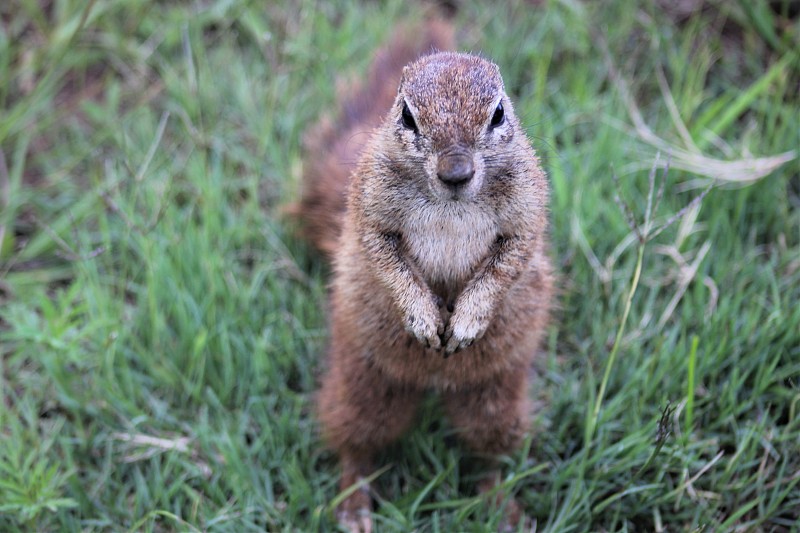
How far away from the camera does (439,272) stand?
2.87m

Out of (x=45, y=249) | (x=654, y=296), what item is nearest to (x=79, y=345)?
(x=45, y=249)

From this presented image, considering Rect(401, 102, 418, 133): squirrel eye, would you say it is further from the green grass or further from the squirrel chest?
the green grass

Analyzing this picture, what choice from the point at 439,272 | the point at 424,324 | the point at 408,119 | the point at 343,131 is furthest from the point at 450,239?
the point at 343,131

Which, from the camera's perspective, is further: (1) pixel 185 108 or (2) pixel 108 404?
(1) pixel 185 108

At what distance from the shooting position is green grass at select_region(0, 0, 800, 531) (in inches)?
129

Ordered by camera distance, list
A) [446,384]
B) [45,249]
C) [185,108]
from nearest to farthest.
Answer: [446,384]
[45,249]
[185,108]

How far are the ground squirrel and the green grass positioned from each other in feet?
0.91

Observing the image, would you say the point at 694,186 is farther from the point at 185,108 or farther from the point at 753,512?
the point at 185,108

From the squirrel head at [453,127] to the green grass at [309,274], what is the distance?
2.61 ft

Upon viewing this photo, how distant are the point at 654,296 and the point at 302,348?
1593 mm

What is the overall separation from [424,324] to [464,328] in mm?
129

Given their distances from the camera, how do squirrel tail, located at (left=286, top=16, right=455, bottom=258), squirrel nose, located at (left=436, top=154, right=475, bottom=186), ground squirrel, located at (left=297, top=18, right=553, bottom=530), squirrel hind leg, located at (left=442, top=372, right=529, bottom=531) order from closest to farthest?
squirrel nose, located at (left=436, top=154, right=475, bottom=186) < ground squirrel, located at (left=297, top=18, right=553, bottom=530) < squirrel hind leg, located at (left=442, top=372, right=529, bottom=531) < squirrel tail, located at (left=286, top=16, right=455, bottom=258)

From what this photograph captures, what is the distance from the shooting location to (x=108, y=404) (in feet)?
11.8

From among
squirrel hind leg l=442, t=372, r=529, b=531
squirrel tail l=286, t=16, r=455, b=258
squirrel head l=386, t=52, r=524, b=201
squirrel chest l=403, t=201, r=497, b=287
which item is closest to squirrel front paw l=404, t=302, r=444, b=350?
squirrel chest l=403, t=201, r=497, b=287
